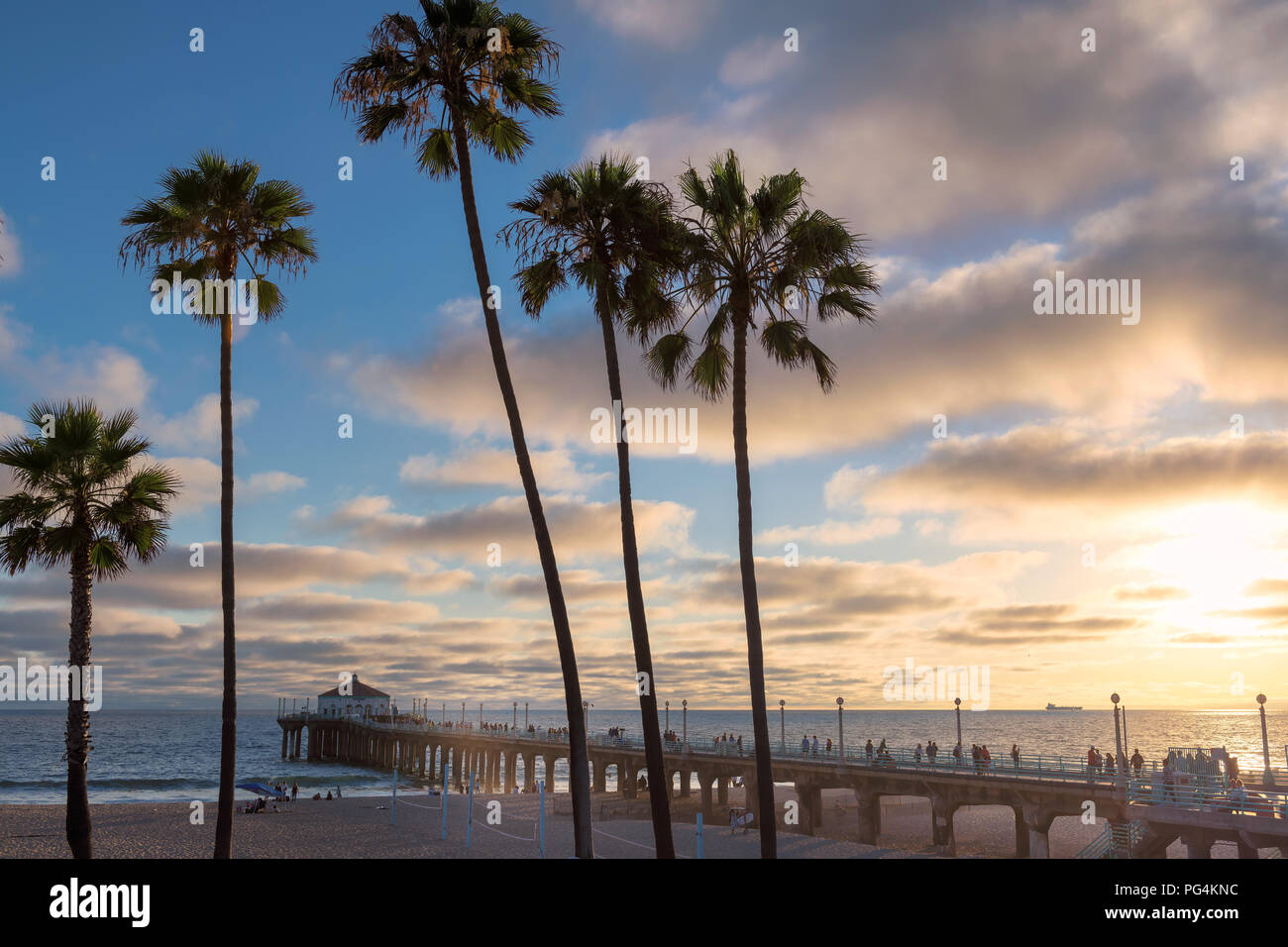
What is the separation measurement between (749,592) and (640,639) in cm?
210

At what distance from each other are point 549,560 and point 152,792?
7273 cm

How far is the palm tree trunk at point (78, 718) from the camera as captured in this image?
17906 millimetres

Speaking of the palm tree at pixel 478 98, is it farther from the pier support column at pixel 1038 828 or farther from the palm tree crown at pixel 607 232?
the pier support column at pixel 1038 828

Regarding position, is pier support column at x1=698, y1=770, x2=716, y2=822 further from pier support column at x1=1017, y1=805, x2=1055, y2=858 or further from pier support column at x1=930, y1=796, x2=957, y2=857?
pier support column at x1=1017, y1=805, x2=1055, y2=858

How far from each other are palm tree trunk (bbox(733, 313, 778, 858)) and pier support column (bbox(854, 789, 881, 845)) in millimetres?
27965

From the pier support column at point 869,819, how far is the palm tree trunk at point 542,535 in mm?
28587

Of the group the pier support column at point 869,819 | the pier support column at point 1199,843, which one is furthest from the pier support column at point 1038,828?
the pier support column at point 869,819

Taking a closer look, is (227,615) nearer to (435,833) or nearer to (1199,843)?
(1199,843)

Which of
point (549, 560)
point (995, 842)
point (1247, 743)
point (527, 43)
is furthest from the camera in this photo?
point (1247, 743)
